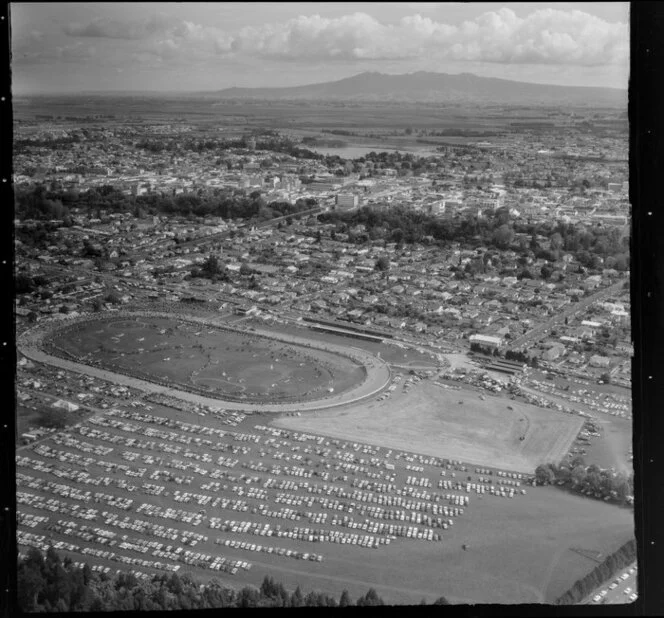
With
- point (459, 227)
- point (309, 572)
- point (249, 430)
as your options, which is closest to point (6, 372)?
point (249, 430)

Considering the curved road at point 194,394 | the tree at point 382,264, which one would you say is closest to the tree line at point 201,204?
the tree at point 382,264

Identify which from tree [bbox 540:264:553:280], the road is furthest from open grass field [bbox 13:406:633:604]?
tree [bbox 540:264:553:280]

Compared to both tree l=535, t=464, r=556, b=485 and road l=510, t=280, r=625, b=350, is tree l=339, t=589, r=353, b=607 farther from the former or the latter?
road l=510, t=280, r=625, b=350

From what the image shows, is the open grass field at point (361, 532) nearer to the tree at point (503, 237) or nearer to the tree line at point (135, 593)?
the tree line at point (135, 593)

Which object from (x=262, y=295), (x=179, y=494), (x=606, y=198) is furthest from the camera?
(x=262, y=295)

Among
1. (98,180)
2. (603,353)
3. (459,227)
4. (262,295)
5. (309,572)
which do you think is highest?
(98,180)

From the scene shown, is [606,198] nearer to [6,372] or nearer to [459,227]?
[459,227]

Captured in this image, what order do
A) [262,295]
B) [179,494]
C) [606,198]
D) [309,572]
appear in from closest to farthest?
[309,572] → [179,494] → [606,198] → [262,295]

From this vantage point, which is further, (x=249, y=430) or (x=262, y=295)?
(x=262, y=295)

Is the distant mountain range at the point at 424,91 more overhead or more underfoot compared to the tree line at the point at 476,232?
more overhead
